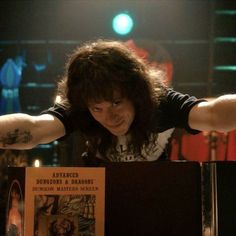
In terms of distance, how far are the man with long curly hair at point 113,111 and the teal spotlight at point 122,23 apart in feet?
6.90

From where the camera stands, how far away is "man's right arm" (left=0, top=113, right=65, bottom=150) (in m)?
0.68

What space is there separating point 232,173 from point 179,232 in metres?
0.10

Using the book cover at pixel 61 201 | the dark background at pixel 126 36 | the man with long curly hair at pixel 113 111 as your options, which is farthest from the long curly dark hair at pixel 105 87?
the dark background at pixel 126 36

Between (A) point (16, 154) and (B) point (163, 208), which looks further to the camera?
(A) point (16, 154)

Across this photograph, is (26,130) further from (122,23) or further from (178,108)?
(122,23)

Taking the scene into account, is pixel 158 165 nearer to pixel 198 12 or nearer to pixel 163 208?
pixel 163 208

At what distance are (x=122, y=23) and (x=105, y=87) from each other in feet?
7.57

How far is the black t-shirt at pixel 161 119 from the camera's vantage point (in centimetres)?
77

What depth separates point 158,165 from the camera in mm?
542

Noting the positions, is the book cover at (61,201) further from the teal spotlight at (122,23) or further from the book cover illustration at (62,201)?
the teal spotlight at (122,23)

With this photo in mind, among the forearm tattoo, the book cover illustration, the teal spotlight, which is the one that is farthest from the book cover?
the teal spotlight

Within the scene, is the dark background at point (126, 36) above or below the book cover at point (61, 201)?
above

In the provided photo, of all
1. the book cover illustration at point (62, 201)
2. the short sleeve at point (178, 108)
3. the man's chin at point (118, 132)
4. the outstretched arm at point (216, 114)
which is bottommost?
the book cover illustration at point (62, 201)

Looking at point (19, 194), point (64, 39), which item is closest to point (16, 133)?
point (19, 194)
